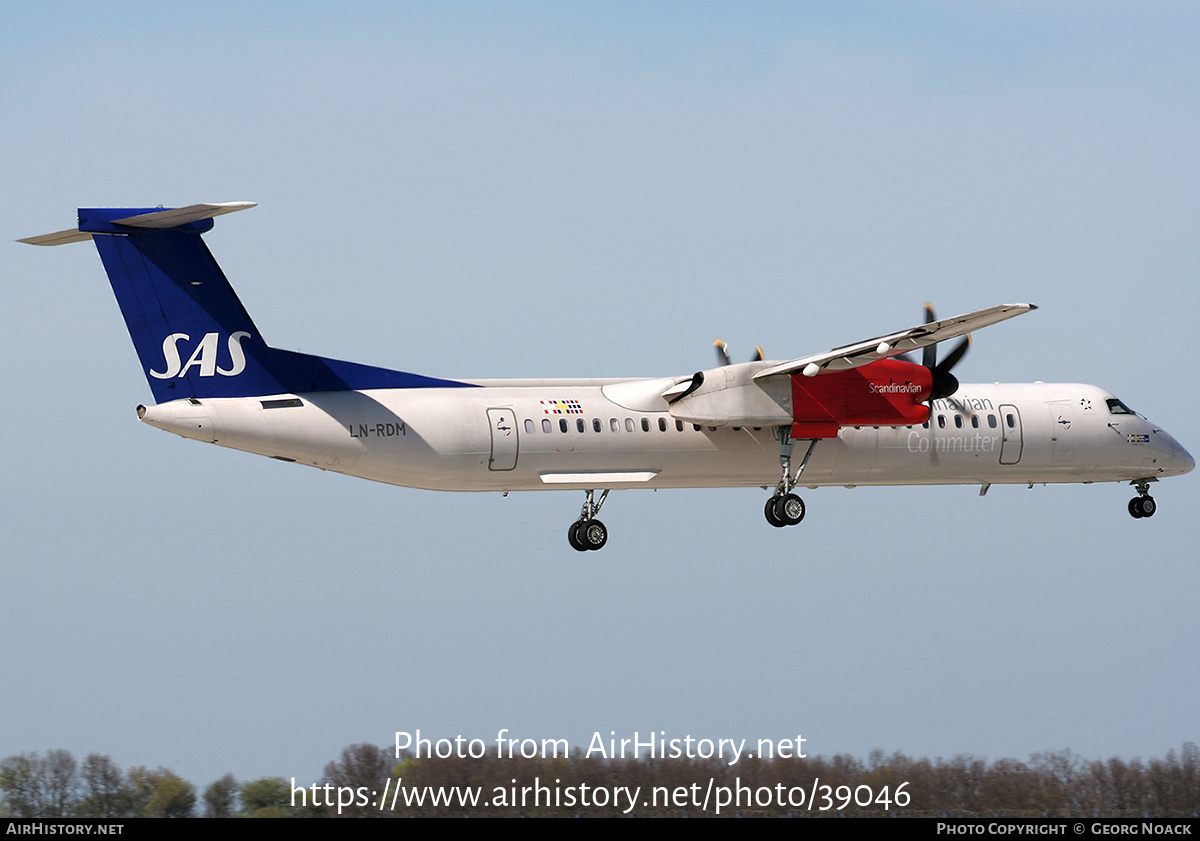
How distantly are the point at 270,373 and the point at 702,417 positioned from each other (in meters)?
8.13

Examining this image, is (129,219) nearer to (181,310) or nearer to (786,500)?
(181,310)

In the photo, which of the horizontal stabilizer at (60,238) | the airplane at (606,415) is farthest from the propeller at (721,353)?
the horizontal stabilizer at (60,238)

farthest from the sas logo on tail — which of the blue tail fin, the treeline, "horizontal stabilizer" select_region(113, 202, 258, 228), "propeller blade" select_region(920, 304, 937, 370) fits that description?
"propeller blade" select_region(920, 304, 937, 370)

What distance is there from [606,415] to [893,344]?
18.1ft

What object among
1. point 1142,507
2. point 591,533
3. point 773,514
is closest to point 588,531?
point 591,533

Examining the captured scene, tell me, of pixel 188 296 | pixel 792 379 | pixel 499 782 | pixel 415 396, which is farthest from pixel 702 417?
pixel 188 296

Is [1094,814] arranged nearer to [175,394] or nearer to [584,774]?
[584,774]

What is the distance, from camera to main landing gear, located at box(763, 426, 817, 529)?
31.8 metres

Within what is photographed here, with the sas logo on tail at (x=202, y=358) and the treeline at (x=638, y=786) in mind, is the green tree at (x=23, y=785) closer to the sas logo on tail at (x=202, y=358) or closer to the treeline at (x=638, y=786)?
the treeline at (x=638, y=786)

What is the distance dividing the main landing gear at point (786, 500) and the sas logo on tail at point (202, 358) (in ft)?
35.4

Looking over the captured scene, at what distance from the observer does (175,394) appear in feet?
88.7

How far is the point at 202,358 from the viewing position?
89.2 feet
